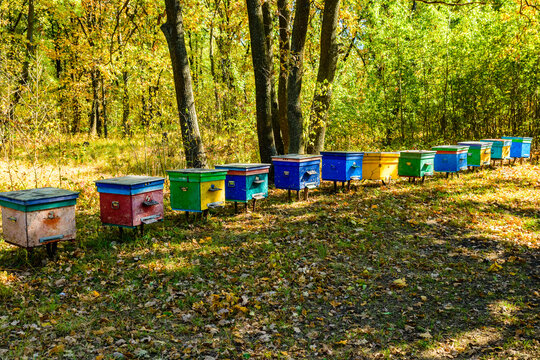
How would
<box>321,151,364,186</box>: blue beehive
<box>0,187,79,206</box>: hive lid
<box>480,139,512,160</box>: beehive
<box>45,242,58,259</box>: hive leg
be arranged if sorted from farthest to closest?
<box>480,139,512,160</box>: beehive < <box>321,151,364,186</box>: blue beehive < <box>45,242,58,259</box>: hive leg < <box>0,187,79,206</box>: hive lid

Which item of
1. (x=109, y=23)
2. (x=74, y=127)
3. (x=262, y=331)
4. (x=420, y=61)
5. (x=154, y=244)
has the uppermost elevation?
(x=109, y=23)

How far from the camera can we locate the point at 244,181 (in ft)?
27.0

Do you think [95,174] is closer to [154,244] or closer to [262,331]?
[154,244]

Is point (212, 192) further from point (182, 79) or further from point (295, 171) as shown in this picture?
point (182, 79)

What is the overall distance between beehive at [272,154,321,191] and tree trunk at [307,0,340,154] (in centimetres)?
267

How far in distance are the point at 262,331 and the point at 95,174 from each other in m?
9.64

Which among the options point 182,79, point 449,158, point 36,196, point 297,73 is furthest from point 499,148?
point 36,196

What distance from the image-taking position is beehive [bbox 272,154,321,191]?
29.8ft

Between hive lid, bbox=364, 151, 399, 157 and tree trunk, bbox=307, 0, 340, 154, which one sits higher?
tree trunk, bbox=307, 0, 340, 154

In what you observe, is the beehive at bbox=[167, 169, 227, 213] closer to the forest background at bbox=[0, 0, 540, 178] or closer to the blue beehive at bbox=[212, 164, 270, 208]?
the blue beehive at bbox=[212, 164, 270, 208]

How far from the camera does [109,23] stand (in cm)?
1880

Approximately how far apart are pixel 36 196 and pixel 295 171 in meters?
5.19

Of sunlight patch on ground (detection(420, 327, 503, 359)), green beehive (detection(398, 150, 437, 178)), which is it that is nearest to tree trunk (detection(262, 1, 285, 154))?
green beehive (detection(398, 150, 437, 178))

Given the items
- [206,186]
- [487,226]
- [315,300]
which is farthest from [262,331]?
[487,226]
